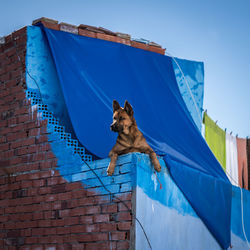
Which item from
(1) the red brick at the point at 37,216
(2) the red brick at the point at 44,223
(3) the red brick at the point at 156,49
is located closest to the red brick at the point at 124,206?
(2) the red brick at the point at 44,223

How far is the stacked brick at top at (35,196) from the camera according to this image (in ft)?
15.6

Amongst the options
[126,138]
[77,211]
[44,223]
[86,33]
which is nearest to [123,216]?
[77,211]

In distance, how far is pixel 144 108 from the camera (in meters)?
6.14

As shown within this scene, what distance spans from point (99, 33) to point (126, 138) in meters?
2.11

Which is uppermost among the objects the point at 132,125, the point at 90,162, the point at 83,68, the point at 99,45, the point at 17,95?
Answer: the point at 99,45

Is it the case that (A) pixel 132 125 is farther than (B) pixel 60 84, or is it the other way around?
(B) pixel 60 84

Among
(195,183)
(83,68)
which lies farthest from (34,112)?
(195,183)

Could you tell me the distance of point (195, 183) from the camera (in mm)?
5621

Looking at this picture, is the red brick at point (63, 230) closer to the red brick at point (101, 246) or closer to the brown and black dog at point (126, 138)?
the red brick at point (101, 246)

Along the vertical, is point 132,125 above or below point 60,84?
below

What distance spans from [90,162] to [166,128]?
4.93 ft

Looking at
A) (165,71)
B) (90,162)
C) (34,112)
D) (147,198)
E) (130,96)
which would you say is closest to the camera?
(147,198)

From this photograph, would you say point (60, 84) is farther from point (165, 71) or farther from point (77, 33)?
point (165, 71)

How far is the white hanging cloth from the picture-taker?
855 cm
